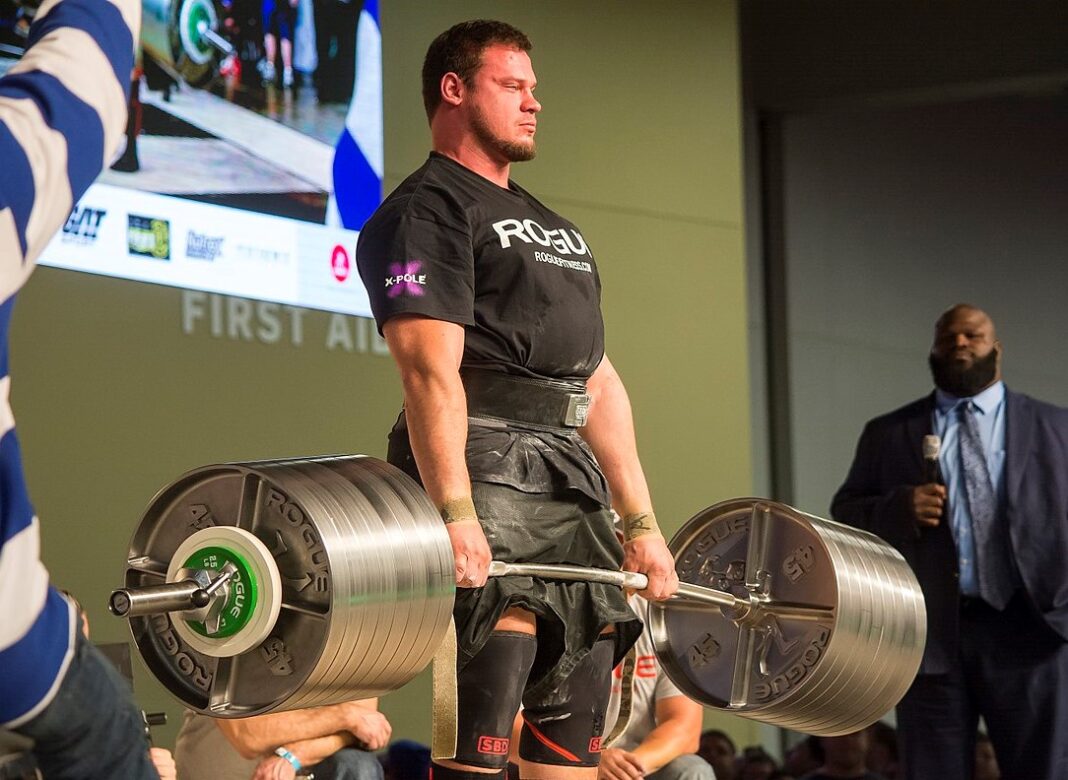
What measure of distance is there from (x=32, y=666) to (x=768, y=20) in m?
7.87

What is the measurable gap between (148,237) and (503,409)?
259 cm

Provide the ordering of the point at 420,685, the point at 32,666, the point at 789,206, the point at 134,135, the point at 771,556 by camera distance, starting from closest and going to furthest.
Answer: the point at 32,666
the point at 771,556
the point at 134,135
the point at 420,685
the point at 789,206

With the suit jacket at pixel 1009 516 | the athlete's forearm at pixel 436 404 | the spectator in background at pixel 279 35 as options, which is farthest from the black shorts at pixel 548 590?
the spectator in background at pixel 279 35

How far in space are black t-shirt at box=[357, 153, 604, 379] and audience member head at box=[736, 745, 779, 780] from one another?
4.11 meters

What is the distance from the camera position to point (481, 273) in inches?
110

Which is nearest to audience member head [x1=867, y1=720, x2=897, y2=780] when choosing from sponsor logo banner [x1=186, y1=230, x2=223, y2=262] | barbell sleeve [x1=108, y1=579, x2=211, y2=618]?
sponsor logo banner [x1=186, y1=230, x2=223, y2=262]

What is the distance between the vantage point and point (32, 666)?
1.58 metres

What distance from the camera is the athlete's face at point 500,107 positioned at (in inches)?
116

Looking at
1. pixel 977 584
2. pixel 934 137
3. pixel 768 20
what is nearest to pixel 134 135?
pixel 977 584

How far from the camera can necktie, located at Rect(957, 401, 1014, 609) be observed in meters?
4.50

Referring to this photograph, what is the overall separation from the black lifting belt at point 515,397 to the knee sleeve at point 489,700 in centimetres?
39

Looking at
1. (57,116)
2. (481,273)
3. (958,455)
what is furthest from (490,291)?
(958,455)

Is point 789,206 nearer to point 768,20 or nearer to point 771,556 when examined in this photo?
point 768,20

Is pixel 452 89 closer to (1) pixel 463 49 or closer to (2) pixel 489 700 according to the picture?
(1) pixel 463 49
